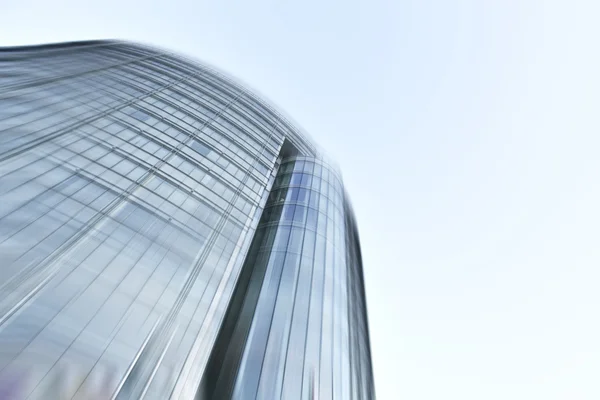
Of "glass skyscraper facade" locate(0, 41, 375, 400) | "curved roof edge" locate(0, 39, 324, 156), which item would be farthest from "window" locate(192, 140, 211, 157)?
"curved roof edge" locate(0, 39, 324, 156)

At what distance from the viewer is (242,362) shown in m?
14.2

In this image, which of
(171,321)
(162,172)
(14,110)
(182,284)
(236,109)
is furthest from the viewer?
(236,109)

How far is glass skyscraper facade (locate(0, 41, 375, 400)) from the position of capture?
32.9 ft

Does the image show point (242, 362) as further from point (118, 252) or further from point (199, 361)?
point (118, 252)

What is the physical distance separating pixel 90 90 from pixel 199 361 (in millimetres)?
19480

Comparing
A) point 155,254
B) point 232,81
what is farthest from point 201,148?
point 232,81

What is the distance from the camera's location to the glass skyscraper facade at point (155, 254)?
10.0m

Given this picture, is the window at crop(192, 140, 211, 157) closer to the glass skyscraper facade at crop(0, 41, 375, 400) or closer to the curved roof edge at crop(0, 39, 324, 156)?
the glass skyscraper facade at crop(0, 41, 375, 400)

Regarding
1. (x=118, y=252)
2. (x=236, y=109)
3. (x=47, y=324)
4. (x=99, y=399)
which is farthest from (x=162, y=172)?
(x=236, y=109)

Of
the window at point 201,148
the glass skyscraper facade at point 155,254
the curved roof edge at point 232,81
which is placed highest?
the curved roof edge at point 232,81

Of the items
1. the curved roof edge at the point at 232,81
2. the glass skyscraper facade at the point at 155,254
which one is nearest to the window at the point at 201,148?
the glass skyscraper facade at the point at 155,254

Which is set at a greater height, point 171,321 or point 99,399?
point 171,321

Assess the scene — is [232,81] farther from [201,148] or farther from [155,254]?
[155,254]

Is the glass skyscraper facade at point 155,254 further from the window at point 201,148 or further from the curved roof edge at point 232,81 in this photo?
the curved roof edge at point 232,81
